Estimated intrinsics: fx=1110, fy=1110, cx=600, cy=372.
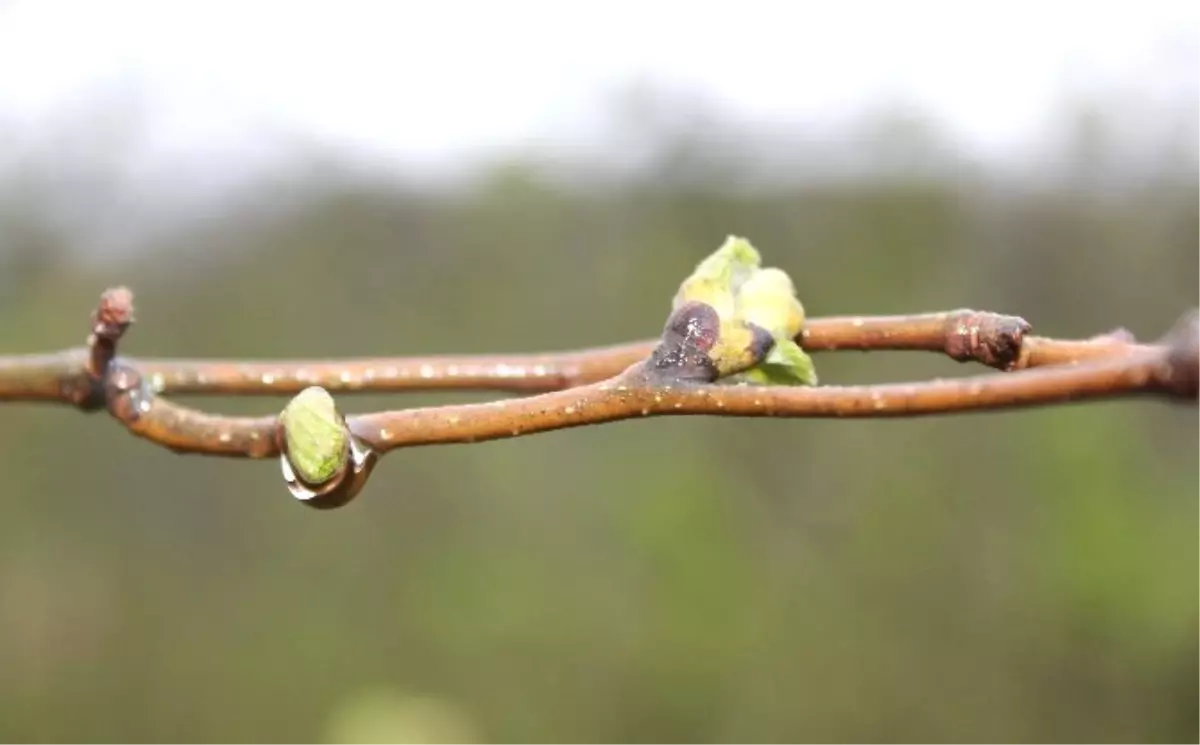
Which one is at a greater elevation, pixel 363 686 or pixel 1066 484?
pixel 1066 484

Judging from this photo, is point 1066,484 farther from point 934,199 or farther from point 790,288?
point 790,288

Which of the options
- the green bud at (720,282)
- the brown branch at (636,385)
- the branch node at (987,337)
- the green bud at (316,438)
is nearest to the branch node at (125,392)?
the brown branch at (636,385)

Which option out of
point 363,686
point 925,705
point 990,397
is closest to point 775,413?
point 990,397

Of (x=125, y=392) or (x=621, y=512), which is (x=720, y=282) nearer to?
(x=125, y=392)

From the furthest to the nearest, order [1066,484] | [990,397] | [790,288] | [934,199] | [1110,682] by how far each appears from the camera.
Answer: [934,199] → [1066,484] → [1110,682] → [790,288] → [990,397]

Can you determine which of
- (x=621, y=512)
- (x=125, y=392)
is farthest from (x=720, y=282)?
(x=621, y=512)

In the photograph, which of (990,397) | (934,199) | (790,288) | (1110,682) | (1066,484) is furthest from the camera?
(934,199)

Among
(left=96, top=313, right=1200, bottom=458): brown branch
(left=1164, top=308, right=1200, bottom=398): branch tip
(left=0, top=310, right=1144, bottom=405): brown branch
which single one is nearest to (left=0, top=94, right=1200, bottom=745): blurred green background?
(left=0, top=310, right=1144, bottom=405): brown branch
